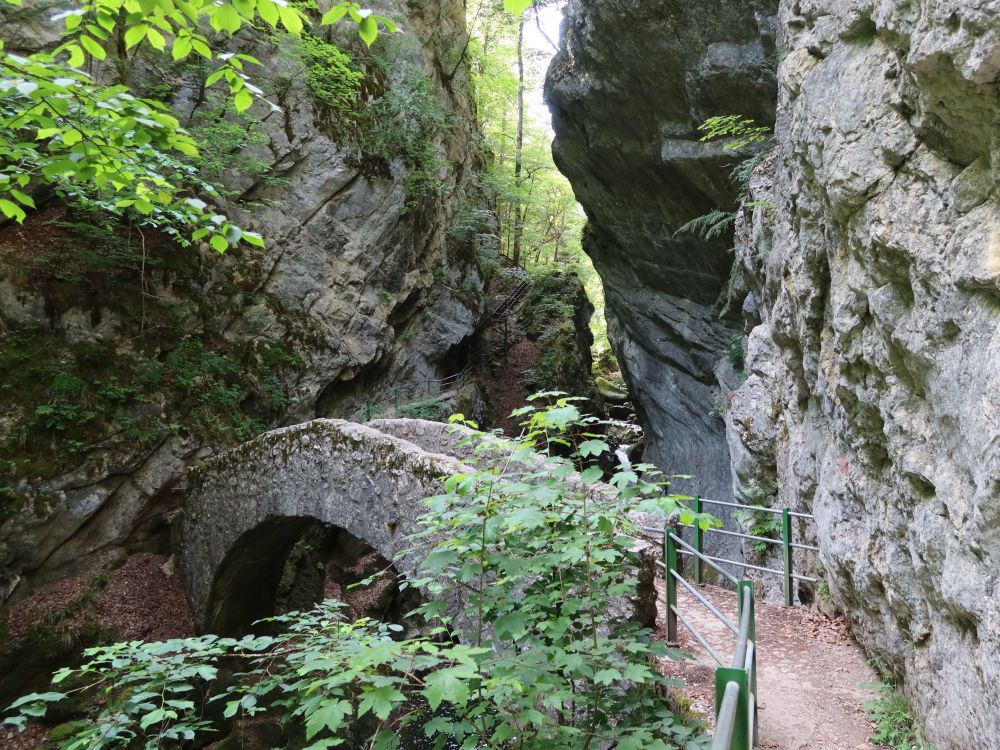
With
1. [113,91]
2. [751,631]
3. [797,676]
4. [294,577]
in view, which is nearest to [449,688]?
[751,631]

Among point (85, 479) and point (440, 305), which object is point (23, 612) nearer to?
point (85, 479)

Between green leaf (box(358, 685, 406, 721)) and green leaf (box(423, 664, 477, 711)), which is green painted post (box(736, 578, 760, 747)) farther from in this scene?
green leaf (box(358, 685, 406, 721))

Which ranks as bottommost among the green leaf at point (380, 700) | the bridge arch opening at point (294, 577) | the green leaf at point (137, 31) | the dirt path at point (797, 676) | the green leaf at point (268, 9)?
the bridge arch opening at point (294, 577)

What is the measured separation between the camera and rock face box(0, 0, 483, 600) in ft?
27.7

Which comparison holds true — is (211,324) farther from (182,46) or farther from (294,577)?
(182,46)

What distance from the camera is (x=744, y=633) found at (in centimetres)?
225

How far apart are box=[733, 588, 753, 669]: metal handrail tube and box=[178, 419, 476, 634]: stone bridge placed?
3162mm

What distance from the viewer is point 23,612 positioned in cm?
779

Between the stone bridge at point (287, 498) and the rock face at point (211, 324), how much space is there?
1.24m

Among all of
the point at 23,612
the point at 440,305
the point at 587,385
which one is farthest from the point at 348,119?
the point at 587,385

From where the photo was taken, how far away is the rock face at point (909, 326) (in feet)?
9.47

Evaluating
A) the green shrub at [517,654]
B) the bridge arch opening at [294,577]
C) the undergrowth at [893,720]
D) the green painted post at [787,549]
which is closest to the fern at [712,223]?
the green painted post at [787,549]

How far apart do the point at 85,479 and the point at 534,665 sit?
28.7ft

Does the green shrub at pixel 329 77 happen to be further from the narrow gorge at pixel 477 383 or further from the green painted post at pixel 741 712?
the green painted post at pixel 741 712
